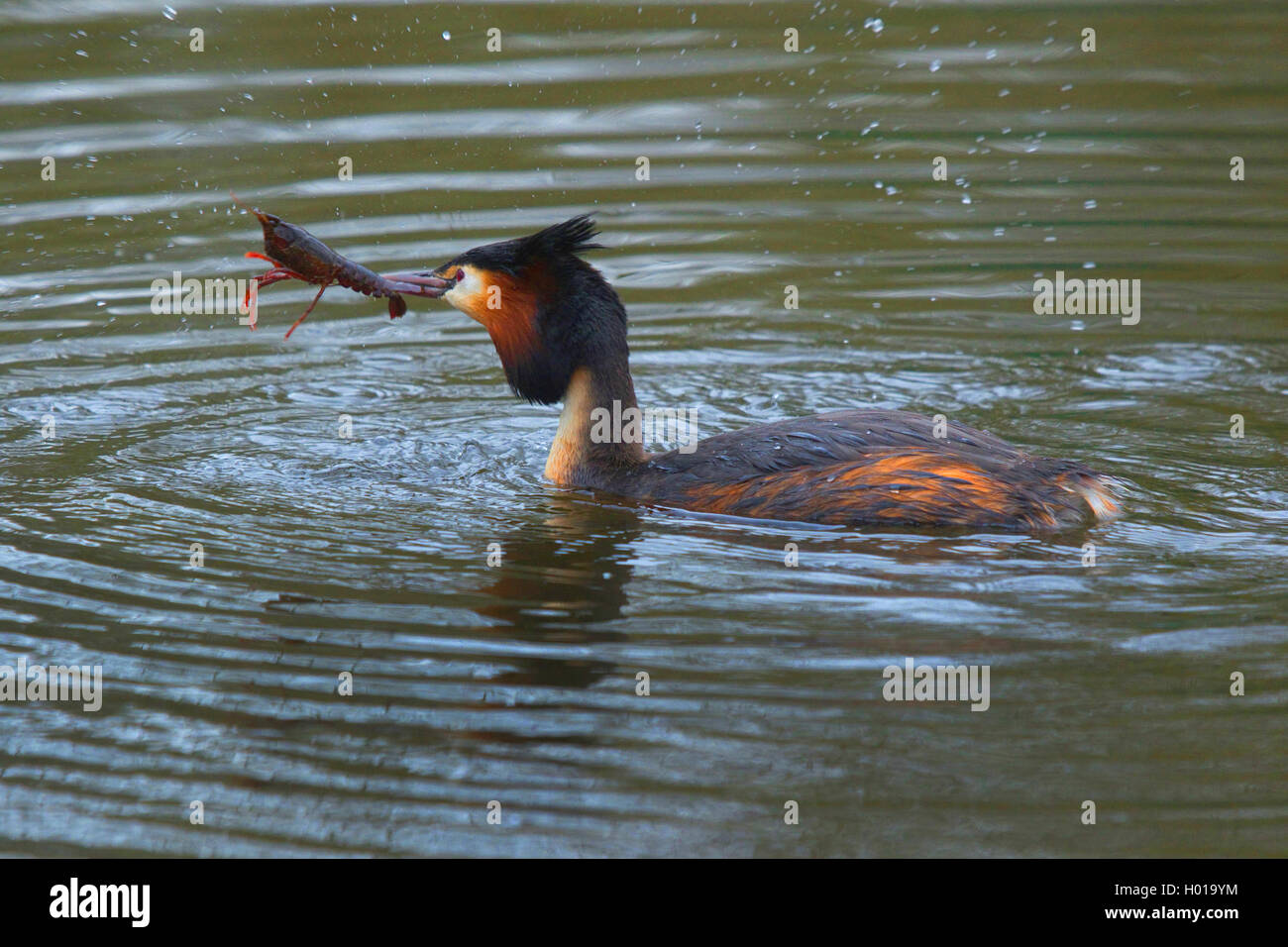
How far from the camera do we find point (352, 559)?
6.30 meters

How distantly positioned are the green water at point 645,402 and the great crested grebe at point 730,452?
0.16 metres

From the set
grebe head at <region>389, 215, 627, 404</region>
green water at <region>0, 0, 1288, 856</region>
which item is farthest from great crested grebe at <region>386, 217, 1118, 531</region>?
green water at <region>0, 0, 1288, 856</region>

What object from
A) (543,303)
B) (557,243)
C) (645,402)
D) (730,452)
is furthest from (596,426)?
(645,402)

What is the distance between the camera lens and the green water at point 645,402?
4625 millimetres

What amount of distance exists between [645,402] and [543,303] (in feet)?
4.75

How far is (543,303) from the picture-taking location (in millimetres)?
7254

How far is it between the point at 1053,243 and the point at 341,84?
17.6ft

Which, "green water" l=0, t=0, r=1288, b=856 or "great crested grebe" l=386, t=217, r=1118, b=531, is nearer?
"green water" l=0, t=0, r=1288, b=856

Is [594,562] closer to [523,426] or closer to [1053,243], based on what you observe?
[523,426]

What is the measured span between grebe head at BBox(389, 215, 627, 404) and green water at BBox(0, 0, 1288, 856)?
0.63 m

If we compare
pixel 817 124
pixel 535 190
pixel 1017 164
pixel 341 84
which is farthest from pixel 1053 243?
pixel 341 84

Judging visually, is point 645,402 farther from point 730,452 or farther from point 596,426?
point 730,452

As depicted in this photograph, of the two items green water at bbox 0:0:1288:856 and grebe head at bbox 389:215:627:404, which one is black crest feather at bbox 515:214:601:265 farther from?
green water at bbox 0:0:1288:856

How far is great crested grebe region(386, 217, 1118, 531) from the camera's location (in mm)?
6488
